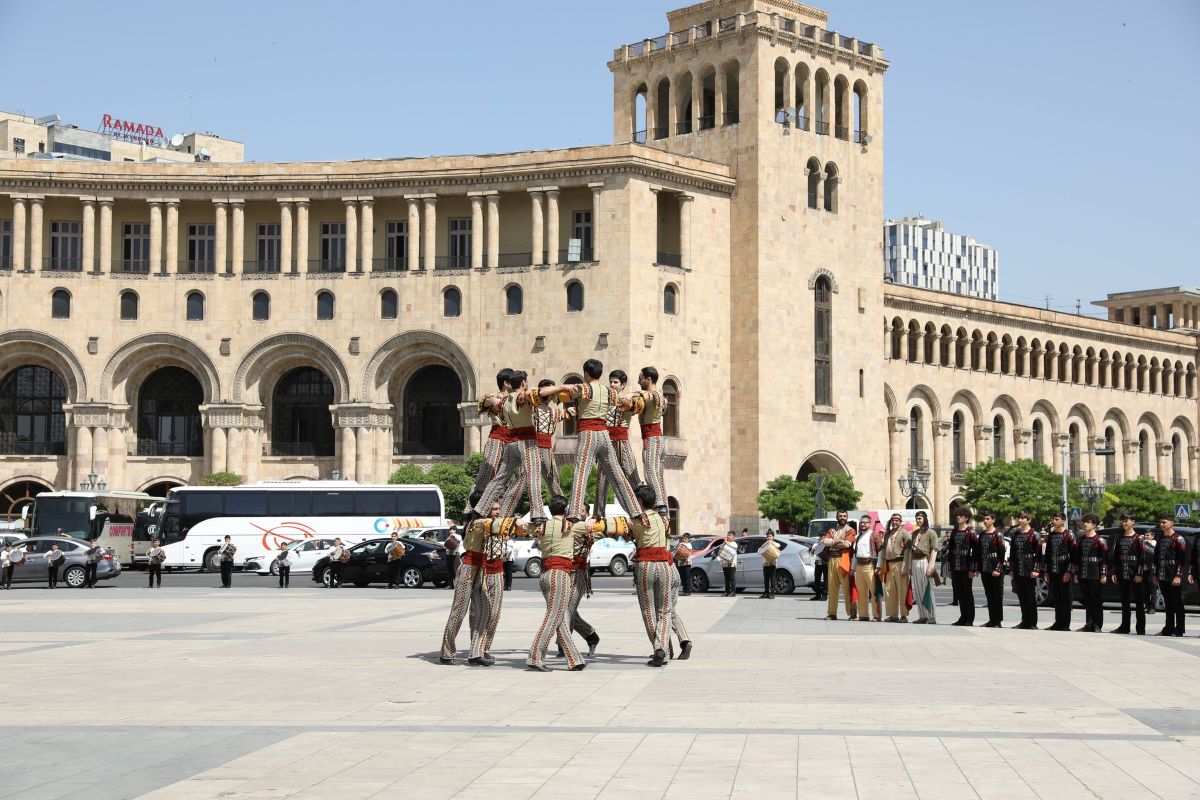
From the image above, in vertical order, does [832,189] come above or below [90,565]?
above

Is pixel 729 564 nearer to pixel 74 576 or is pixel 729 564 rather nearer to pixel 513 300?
pixel 74 576

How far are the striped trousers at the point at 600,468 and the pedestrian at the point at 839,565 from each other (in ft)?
35.7

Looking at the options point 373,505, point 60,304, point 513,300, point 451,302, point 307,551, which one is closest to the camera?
point 307,551

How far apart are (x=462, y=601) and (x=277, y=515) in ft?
127

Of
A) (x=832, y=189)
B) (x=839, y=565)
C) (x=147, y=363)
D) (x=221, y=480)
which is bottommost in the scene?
(x=839, y=565)

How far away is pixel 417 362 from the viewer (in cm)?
6975

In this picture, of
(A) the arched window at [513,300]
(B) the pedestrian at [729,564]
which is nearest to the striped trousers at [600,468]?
(B) the pedestrian at [729,564]

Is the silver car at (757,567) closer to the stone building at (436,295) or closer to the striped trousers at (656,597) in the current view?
the striped trousers at (656,597)

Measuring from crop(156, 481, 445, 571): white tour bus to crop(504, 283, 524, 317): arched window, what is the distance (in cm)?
1368

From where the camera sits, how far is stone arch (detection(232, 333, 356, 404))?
69125 millimetres

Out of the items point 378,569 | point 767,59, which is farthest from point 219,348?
point 378,569

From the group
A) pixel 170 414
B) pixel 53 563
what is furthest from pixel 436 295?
pixel 53 563

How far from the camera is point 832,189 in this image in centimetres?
7350

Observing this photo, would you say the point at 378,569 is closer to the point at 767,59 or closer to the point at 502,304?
the point at 502,304
